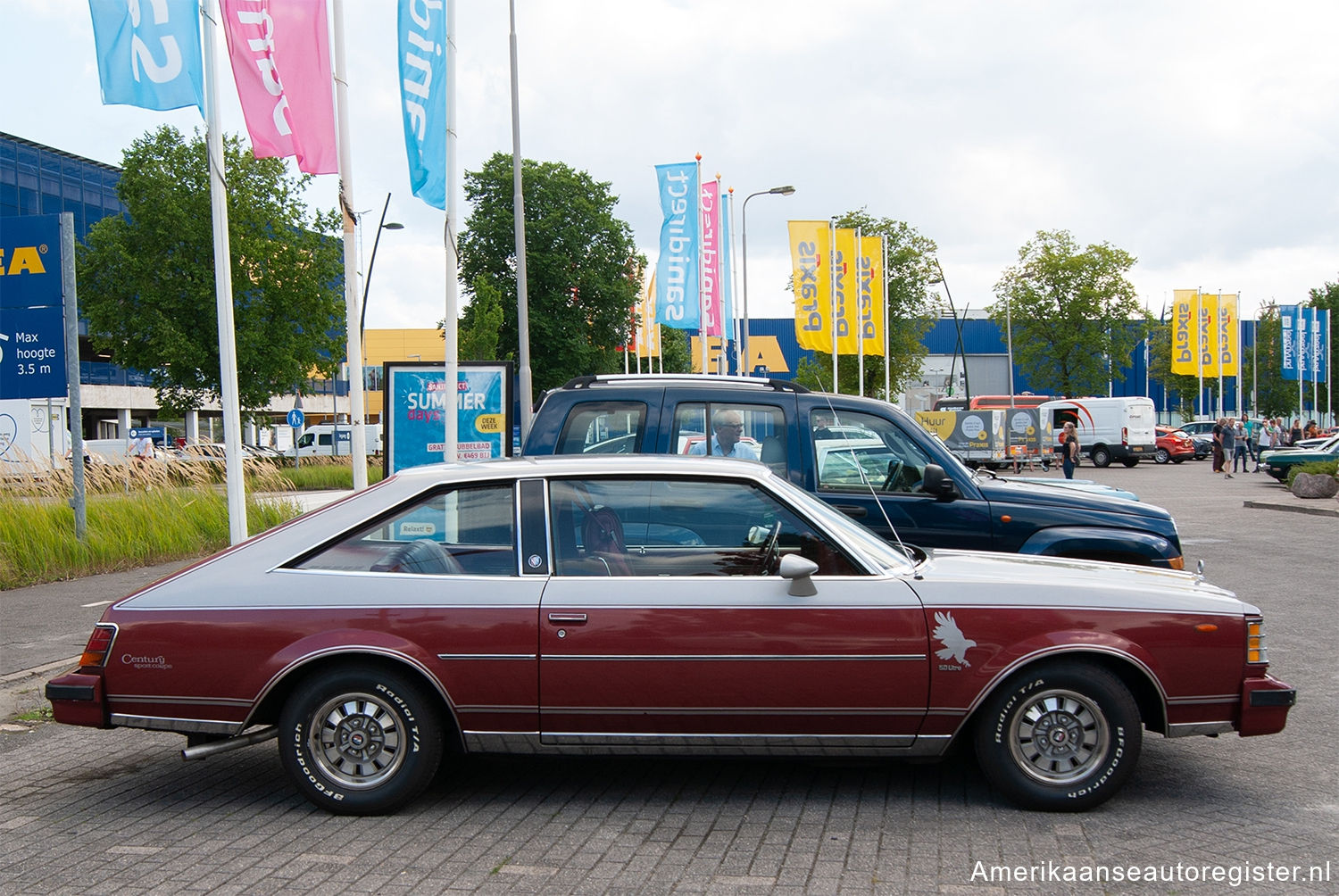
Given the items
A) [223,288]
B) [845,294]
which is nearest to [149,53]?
[223,288]

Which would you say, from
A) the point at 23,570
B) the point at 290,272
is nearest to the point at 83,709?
the point at 23,570

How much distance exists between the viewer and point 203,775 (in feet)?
17.3

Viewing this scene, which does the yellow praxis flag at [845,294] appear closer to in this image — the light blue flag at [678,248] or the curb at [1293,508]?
the light blue flag at [678,248]

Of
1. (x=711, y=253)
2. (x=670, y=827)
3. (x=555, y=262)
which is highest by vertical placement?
(x=555, y=262)

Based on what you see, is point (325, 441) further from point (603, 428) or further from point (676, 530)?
point (676, 530)

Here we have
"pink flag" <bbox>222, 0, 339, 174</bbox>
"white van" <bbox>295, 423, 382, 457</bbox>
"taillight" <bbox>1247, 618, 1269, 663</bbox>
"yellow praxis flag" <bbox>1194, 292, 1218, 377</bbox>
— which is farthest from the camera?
"white van" <bbox>295, 423, 382, 457</bbox>

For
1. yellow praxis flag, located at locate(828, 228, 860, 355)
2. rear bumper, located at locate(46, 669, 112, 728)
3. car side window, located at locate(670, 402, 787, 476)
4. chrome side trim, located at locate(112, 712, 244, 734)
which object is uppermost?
yellow praxis flag, located at locate(828, 228, 860, 355)

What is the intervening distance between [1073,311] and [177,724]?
6837 centimetres

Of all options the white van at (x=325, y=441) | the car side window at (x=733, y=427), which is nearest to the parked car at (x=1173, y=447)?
the white van at (x=325, y=441)

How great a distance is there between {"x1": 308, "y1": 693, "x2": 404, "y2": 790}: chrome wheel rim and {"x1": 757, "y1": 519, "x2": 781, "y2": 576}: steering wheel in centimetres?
167

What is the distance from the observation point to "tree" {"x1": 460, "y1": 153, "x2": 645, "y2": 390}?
166ft

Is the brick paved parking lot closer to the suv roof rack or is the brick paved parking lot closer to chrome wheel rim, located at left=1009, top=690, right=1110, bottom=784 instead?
chrome wheel rim, located at left=1009, top=690, right=1110, bottom=784

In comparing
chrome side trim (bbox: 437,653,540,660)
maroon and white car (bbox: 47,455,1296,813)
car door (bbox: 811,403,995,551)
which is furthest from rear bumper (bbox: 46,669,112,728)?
car door (bbox: 811,403,995,551)

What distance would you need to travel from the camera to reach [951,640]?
4355 mm
